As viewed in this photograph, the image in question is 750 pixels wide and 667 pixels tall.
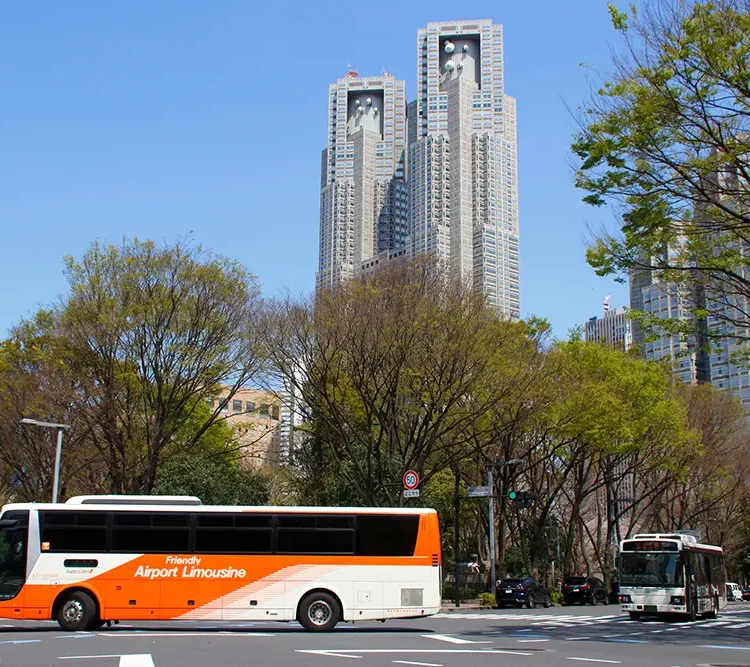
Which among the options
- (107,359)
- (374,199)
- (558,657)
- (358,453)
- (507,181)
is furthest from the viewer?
(374,199)

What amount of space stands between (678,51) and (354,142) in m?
142

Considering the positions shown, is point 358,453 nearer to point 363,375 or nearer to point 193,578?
point 363,375

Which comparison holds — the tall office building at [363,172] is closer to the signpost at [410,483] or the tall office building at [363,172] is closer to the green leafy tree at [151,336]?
the green leafy tree at [151,336]

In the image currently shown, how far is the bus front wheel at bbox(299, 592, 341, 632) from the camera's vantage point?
59.9ft

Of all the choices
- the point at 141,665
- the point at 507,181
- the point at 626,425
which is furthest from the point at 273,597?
the point at 507,181

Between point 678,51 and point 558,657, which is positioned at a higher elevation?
point 678,51

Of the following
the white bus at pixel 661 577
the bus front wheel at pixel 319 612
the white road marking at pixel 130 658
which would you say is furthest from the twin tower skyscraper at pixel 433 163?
the white road marking at pixel 130 658

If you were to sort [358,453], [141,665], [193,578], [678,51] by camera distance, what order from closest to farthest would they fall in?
[141,665] < [678,51] < [193,578] < [358,453]

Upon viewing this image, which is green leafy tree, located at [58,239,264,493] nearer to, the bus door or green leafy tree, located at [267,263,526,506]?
green leafy tree, located at [267,263,526,506]

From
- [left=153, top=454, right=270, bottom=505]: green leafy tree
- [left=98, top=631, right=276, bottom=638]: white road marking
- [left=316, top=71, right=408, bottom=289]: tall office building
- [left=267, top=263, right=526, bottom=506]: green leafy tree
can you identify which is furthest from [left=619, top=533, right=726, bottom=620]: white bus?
[left=316, top=71, right=408, bottom=289]: tall office building

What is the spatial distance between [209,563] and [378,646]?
5165mm

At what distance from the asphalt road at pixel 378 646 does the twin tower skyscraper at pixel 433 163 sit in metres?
104

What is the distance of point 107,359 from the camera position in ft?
104

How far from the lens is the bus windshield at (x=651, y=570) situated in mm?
24438
